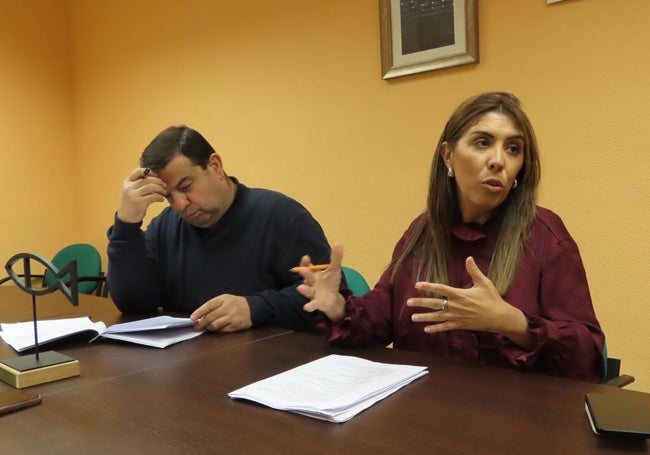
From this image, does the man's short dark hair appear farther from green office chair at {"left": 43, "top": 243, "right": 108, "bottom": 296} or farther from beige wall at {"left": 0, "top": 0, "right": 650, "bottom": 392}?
green office chair at {"left": 43, "top": 243, "right": 108, "bottom": 296}

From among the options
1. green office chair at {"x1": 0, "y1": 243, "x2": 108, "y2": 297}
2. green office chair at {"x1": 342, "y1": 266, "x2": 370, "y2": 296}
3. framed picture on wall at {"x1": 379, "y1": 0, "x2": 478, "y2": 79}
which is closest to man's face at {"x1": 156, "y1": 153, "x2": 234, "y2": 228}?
green office chair at {"x1": 342, "y1": 266, "x2": 370, "y2": 296}

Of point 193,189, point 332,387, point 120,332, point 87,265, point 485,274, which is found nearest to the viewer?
point 332,387

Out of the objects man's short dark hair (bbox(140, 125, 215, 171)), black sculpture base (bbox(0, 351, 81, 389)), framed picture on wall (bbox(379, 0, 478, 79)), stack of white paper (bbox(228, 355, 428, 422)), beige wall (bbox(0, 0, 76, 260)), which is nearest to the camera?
stack of white paper (bbox(228, 355, 428, 422))

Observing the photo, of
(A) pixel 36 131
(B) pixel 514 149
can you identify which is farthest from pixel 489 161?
(A) pixel 36 131

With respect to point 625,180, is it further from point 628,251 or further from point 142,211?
point 142,211

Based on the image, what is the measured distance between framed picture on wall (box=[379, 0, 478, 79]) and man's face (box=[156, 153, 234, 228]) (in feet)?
3.54

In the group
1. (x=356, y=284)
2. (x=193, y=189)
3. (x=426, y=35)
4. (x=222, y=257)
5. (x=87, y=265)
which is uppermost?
(x=426, y=35)

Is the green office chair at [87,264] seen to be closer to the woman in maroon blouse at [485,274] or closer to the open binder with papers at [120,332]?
the open binder with papers at [120,332]

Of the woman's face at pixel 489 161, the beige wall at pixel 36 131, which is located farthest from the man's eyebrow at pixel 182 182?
the beige wall at pixel 36 131

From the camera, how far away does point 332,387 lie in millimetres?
987

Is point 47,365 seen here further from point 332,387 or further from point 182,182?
point 182,182

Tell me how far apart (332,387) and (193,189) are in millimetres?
1000

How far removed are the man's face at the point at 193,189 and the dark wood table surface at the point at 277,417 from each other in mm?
697

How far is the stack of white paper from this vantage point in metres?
0.89
